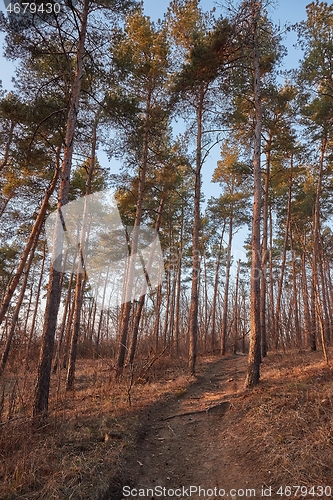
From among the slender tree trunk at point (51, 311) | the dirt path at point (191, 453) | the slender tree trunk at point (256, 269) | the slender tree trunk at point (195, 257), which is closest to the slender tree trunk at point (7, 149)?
the slender tree trunk at point (51, 311)

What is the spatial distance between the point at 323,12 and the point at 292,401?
12944 millimetres

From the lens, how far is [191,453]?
5.09 m

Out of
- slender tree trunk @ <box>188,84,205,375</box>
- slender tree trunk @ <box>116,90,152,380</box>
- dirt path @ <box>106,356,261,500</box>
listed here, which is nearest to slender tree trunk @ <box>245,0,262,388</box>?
dirt path @ <box>106,356,261,500</box>

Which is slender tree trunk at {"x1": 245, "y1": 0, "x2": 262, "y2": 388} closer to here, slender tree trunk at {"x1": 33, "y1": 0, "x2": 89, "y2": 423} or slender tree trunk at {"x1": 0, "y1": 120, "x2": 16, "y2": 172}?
slender tree trunk at {"x1": 33, "y1": 0, "x2": 89, "y2": 423}

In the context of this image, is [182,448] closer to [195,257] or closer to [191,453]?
[191,453]

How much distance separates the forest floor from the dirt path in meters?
0.02

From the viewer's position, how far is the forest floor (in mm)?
3723

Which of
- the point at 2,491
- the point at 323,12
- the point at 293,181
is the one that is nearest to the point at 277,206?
the point at 293,181

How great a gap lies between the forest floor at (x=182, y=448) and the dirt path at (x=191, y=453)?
16mm

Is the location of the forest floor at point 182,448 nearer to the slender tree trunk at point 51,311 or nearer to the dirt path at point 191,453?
the dirt path at point 191,453

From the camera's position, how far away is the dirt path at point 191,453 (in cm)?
404

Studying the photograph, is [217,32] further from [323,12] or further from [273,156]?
[273,156]

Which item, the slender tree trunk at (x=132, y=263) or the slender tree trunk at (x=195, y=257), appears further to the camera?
the slender tree trunk at (x=195, y=257)

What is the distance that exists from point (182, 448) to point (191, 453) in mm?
219
